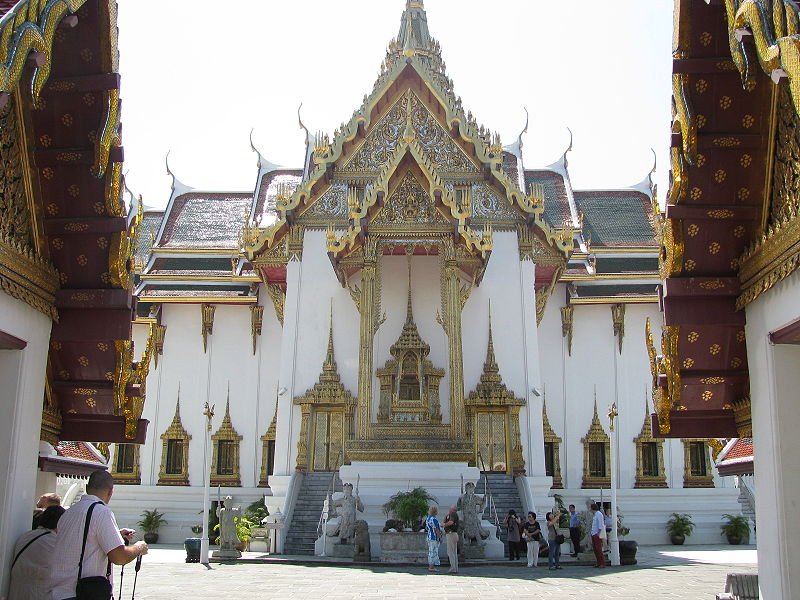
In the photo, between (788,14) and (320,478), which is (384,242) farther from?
(788,14)

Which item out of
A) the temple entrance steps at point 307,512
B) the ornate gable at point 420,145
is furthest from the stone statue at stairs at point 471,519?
the ornate gable at point 420,145

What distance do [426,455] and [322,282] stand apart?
3904 millimetres

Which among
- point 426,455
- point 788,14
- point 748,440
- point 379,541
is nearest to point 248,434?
point 426,455

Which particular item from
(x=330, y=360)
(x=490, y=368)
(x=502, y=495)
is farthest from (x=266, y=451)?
(x=502, y=495)

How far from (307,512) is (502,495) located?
319cm

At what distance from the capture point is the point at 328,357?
1631cm

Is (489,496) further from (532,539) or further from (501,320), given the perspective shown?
(501,320)

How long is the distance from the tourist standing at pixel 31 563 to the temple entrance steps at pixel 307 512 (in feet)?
31.1

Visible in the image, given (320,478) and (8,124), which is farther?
(320,478)

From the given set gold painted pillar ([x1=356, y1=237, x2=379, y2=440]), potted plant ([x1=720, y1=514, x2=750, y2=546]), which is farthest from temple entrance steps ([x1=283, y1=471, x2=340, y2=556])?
potted plant ([x1=720, y1=514, x2=750, y2=546])

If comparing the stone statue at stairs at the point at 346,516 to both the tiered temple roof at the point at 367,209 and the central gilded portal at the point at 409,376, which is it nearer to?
the central gilded portal at the point at 409,376

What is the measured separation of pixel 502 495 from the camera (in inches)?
587

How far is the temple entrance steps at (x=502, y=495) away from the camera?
14230 mm

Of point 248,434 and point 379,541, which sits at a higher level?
point 248,434
